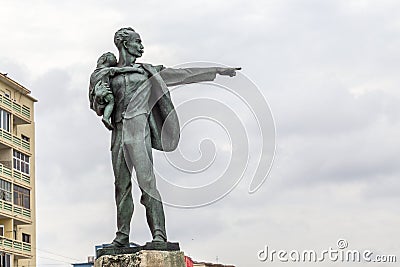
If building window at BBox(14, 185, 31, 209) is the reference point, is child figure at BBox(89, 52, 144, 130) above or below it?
below

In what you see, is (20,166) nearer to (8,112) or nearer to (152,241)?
(8,112)

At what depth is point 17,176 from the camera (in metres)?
78.1

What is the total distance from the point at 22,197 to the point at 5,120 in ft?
20.3

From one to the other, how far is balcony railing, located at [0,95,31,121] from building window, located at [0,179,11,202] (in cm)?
571

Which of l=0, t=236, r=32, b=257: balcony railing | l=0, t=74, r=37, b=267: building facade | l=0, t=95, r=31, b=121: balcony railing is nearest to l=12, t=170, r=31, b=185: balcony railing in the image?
l=0, t=74, r=37, b=267: building facade

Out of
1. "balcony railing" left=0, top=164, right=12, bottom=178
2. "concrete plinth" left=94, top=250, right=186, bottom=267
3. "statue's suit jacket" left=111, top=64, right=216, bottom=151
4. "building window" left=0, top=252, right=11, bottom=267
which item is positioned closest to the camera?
"concrete plinth" left=94, top=250, right=186, bottom=267

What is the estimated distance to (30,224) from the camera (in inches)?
3152

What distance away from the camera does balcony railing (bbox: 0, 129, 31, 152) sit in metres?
76.0

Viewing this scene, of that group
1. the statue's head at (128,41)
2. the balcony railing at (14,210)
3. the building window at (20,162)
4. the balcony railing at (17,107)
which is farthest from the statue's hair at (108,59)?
the building window at (20,162)

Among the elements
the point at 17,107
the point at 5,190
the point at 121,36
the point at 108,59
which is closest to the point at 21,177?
the point at 5,190

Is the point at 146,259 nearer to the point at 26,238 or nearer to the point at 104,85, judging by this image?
the point at 104,85

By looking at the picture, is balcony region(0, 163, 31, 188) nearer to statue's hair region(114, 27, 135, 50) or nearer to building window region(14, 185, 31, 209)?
building window region(14, 185, 31, 209)

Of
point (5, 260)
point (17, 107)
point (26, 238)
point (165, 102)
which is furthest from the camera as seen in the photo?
point (26, 238)

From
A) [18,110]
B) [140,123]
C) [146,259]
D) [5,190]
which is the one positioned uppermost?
[18,110]
